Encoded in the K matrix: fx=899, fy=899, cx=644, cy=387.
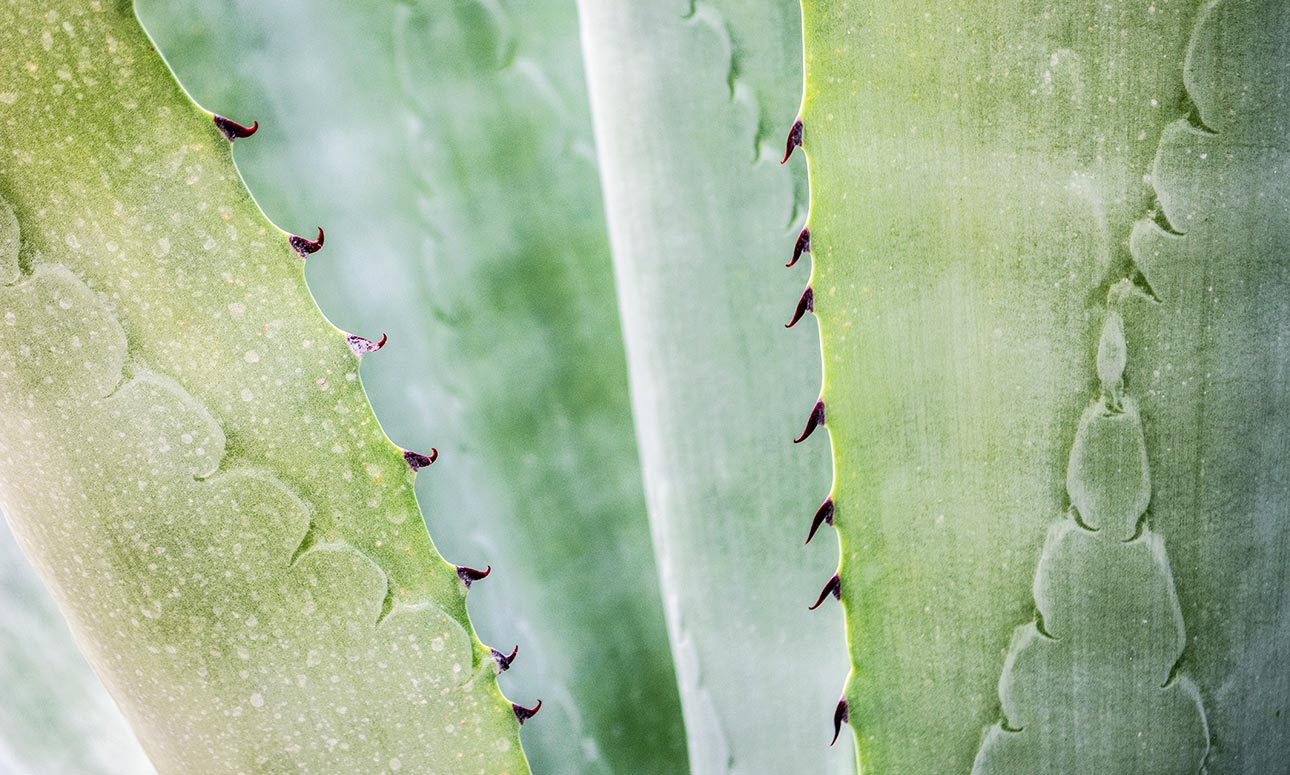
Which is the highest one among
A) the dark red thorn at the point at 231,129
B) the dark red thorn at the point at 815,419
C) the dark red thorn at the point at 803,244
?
the dark red thorn at the point at 231,129

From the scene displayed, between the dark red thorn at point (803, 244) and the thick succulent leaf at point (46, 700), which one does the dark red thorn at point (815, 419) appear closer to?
the dark red thorn at point (803, 244)

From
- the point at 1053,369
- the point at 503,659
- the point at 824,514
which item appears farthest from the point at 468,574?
the point at 1053,369

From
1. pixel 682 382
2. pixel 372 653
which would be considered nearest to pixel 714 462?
pixel 682 382

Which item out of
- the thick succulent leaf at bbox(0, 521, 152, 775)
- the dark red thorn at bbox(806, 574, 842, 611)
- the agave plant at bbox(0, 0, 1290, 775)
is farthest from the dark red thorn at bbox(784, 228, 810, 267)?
the thick succulent leaf at bbox(0, 521, 152, 775)

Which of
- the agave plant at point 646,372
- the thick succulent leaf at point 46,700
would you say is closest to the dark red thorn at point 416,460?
the agave plant at point 646,372

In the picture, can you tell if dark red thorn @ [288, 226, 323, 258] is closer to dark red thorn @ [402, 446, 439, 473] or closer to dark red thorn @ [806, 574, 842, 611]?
dark red thorn @ [402, 446, 439, 473]

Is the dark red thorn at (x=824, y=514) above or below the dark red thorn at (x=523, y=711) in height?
above

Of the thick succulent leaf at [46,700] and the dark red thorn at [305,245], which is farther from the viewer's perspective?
the thick succulent leaf at [46,700]
